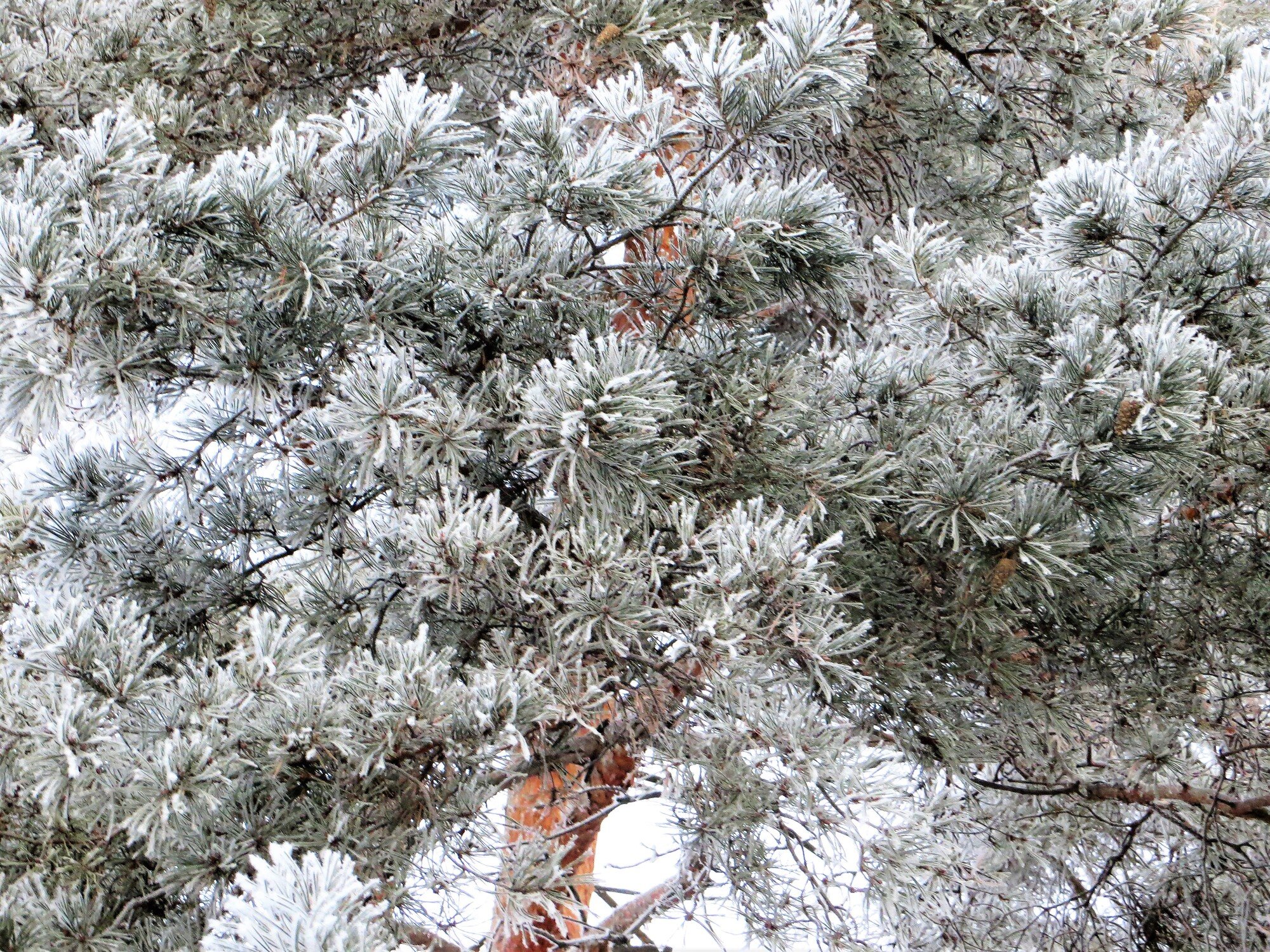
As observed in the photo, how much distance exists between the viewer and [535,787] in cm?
346

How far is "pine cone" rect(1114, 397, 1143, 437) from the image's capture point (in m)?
1.73

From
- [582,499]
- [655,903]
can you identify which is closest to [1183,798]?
[655,903]

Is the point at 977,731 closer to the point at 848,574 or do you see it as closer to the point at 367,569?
the point at 848,574

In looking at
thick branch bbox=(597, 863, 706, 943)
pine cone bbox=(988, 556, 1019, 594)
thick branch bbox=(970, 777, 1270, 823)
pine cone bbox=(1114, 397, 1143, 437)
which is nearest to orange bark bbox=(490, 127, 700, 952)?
thick branch bbox=(597, 863, 706, 943)

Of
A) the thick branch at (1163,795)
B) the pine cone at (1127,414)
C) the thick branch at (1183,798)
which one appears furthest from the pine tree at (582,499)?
the thick branch at (1183,798)

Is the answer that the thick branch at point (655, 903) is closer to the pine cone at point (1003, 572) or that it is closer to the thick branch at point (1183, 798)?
the pine cone at point (1003, 572)

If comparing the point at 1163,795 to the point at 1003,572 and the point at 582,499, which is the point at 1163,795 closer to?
the point at 1003,572

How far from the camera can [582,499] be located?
1.64m

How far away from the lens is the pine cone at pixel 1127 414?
1.73 metres

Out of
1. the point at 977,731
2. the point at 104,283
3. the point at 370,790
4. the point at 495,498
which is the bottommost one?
the point at 370,790

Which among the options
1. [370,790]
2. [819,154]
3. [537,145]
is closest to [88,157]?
[537,145]

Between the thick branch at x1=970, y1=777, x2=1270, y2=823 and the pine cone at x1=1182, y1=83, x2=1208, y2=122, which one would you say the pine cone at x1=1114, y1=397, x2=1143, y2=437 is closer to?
the pine cone at x1=1182, y1=83, x2=1208, y2=122

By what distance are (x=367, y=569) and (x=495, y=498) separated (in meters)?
0.81

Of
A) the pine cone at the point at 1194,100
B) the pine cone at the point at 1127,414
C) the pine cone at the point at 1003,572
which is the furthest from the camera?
the pine cone at the point at 1194,100
